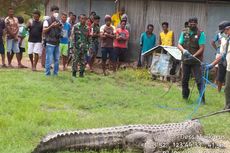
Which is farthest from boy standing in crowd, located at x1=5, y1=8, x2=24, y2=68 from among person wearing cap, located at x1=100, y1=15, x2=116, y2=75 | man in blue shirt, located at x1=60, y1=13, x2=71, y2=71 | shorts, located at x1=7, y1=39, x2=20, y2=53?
person wearing cap, located at x1=100, y1=15, x2=116, y2=75

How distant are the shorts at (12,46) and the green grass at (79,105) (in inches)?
39.2

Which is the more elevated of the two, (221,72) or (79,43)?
(79,43)

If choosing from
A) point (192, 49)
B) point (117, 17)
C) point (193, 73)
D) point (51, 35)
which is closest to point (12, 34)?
point (51, 35)

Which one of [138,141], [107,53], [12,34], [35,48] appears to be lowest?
[138,141]

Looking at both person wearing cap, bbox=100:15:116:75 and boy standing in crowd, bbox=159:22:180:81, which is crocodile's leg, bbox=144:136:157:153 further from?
boy standing in crowd, bbox=159:22:180:81

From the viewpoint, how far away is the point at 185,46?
10.1m

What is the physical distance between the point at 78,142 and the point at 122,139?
1.94ft

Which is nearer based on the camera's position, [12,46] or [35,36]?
[35,36]

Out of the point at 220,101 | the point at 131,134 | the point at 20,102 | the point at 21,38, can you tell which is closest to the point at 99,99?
the point at 20,102

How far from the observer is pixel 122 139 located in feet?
19.6

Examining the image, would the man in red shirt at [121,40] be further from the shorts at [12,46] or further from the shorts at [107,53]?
the shorts at [12,46]

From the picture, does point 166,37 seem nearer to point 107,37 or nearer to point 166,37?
point 166,37

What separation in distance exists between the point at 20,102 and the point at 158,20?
812 centimetres

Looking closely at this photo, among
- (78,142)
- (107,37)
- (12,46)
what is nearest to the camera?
(78,142)
